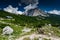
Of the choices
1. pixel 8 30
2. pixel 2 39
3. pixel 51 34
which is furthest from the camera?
pixel 8 30

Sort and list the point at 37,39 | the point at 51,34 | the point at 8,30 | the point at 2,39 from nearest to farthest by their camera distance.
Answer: the point at 37,39 → the point at 2,39 → the point at 51,34 → the point at 8,30

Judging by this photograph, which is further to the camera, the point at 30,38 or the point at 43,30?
the point at 43,30

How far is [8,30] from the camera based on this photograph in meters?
101

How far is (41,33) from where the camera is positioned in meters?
89.5

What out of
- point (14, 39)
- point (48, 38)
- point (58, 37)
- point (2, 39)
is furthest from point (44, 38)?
point (2, 39)

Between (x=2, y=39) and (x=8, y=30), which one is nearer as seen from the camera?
(x=2, y=39)

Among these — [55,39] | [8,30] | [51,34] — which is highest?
[8,30]

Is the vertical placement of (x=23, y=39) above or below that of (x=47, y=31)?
below

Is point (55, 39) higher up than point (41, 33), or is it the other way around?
point (41, 33)

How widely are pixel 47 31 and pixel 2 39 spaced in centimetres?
2519

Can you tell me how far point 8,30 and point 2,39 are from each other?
1941 centimetres

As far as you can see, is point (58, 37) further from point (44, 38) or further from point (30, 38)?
point (30, 38)

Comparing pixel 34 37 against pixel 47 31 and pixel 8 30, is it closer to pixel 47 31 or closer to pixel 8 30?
pixel 47 31

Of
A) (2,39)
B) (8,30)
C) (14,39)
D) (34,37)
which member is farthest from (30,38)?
(8,30)
